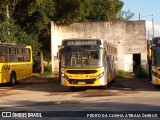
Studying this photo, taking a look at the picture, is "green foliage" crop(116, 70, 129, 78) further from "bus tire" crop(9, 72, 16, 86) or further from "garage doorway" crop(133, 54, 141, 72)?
"bus tire" crop(9, 72, 16, 86)

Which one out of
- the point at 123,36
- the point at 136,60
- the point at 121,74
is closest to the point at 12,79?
the point at 121,74

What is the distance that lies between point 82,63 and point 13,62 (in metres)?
8.15

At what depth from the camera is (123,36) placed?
42.9 meters

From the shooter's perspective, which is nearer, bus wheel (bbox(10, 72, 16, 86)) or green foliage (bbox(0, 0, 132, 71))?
bus wheel (bbox(10, 72, 16, 86))

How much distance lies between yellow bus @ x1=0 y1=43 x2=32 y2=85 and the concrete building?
10003mm

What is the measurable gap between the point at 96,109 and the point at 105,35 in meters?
28.5

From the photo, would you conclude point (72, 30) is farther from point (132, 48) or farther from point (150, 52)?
point (150, 52)

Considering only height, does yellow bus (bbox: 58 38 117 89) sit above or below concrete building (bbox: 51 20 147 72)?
below

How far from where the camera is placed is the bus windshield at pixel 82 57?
23562 mm

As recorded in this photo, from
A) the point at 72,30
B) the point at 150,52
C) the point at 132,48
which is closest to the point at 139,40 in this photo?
the point at 132,48

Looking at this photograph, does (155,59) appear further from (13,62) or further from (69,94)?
(13,62)

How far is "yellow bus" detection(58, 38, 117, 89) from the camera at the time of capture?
76.8 feet

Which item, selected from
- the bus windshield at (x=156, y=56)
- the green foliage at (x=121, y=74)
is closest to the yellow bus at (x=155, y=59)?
the bus windshield at (x=156, y=56)

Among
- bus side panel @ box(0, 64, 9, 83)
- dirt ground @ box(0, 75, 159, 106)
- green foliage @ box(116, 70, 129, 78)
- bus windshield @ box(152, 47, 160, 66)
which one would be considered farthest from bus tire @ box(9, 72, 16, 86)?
bus windshield @ box(152, 47, 160, 66)
